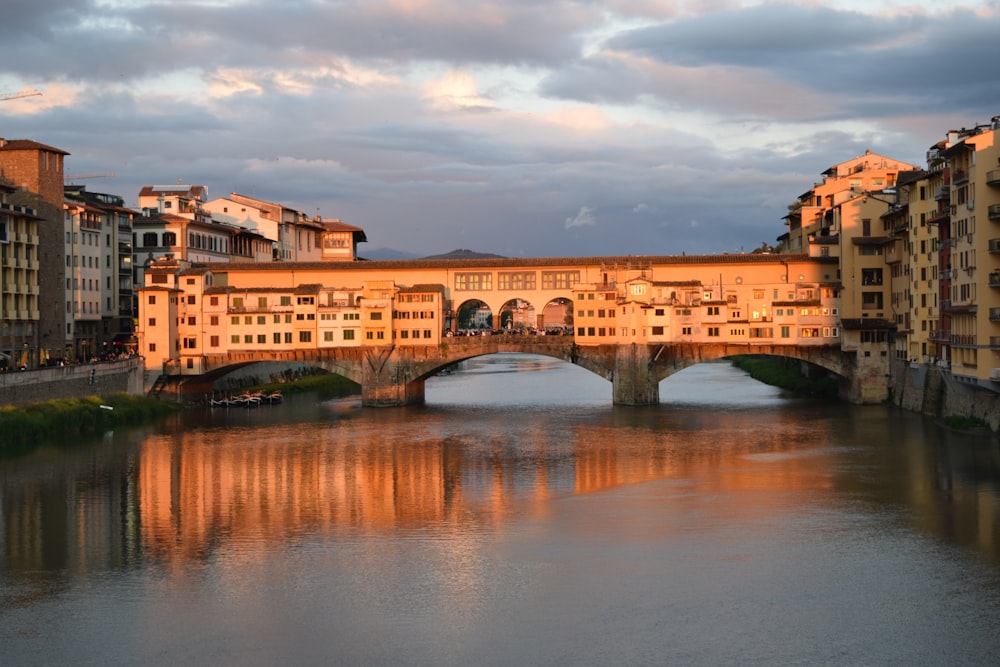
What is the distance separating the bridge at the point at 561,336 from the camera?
5584 centimetres

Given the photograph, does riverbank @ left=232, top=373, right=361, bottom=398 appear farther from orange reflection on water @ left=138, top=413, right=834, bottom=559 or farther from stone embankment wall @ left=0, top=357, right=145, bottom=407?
orange reflection on water @ left=138, top=413, right=834, bottom=559

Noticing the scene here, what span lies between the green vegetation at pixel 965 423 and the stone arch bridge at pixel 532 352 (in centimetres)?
1277

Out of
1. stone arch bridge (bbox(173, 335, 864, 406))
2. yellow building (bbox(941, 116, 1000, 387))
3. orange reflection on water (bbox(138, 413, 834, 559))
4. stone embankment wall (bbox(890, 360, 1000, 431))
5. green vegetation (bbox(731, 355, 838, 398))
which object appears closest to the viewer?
orange reflection on water (bbox(138, 413, 834, 559))

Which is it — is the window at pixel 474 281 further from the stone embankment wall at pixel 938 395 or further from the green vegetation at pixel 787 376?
the stone embankment wall at pixel 938 395

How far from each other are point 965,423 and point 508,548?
22270mm

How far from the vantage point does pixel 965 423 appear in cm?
4128

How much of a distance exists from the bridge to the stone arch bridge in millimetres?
66

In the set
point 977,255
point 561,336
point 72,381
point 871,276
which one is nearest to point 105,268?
point 72,381

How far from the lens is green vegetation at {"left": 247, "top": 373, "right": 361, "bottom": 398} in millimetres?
65062

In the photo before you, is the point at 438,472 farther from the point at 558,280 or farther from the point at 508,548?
the point at 558,280

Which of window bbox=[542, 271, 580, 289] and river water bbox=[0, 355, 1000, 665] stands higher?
window bbox=[542, 271, 580, 289]

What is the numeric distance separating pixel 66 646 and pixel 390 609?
18.0 feet

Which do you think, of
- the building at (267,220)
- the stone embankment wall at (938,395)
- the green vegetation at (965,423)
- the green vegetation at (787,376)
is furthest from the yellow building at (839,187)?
the building at (267,220)

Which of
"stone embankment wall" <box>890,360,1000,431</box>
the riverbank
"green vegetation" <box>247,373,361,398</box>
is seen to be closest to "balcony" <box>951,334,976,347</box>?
"stone embankment wall" <box>890,360,1000,431</box>
